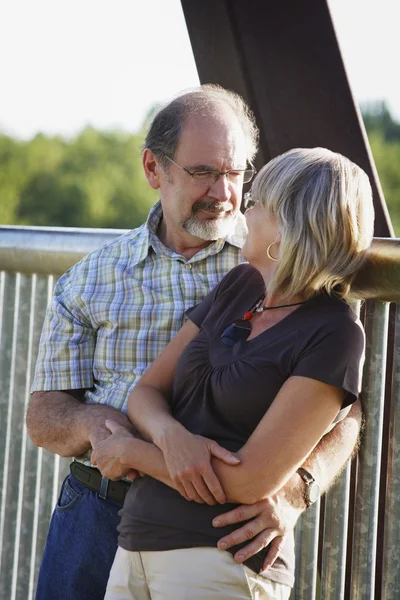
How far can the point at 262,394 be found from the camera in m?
2.12

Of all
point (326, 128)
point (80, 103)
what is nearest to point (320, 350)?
point (326, 128)

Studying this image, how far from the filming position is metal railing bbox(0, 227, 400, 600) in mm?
2316

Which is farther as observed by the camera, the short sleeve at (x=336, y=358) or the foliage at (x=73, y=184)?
the foliage at (x=73, y=184)

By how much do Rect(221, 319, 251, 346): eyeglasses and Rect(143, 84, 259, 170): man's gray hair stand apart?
0.85 meters

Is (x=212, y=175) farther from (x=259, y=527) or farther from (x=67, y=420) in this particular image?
(x=259, y=527)

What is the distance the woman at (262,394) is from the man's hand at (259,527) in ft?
0.08

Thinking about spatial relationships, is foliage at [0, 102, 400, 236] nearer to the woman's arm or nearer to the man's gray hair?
the man's gray hair

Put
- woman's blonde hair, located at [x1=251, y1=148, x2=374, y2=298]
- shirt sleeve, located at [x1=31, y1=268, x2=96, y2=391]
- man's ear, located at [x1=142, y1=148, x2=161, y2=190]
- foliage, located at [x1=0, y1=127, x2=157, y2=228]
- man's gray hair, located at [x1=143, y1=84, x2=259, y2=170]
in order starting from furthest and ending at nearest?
foliage, located at [x1=0, y1=127, x2=157, y2=228], man's ear, located at [x1=142, y1=148, x2=161, y2=190], man's gray hair, located at [x1=143, y1=84, x2=259, y2=170], shirt sleeve, located at [x1=31, y1=268, x2=96, y2=391], woman's blonde hair, located at [x1=251, y1=148, x2=374, y2=298]

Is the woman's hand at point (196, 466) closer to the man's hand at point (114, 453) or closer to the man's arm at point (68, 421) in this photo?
the man's hand at point (114, 453)

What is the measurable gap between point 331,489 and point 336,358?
0.55m

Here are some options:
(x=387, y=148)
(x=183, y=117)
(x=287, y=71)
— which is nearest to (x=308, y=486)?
(x=183, y=117)

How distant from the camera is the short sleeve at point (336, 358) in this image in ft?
6.65

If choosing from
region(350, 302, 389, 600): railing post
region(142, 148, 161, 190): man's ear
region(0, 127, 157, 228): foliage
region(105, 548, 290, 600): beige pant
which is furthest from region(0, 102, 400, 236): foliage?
region(105, 548, 290, 600): beige pant

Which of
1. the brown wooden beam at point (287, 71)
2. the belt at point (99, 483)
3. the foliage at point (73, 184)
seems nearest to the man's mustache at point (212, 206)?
the brown wooden beam at point (287, 71)
